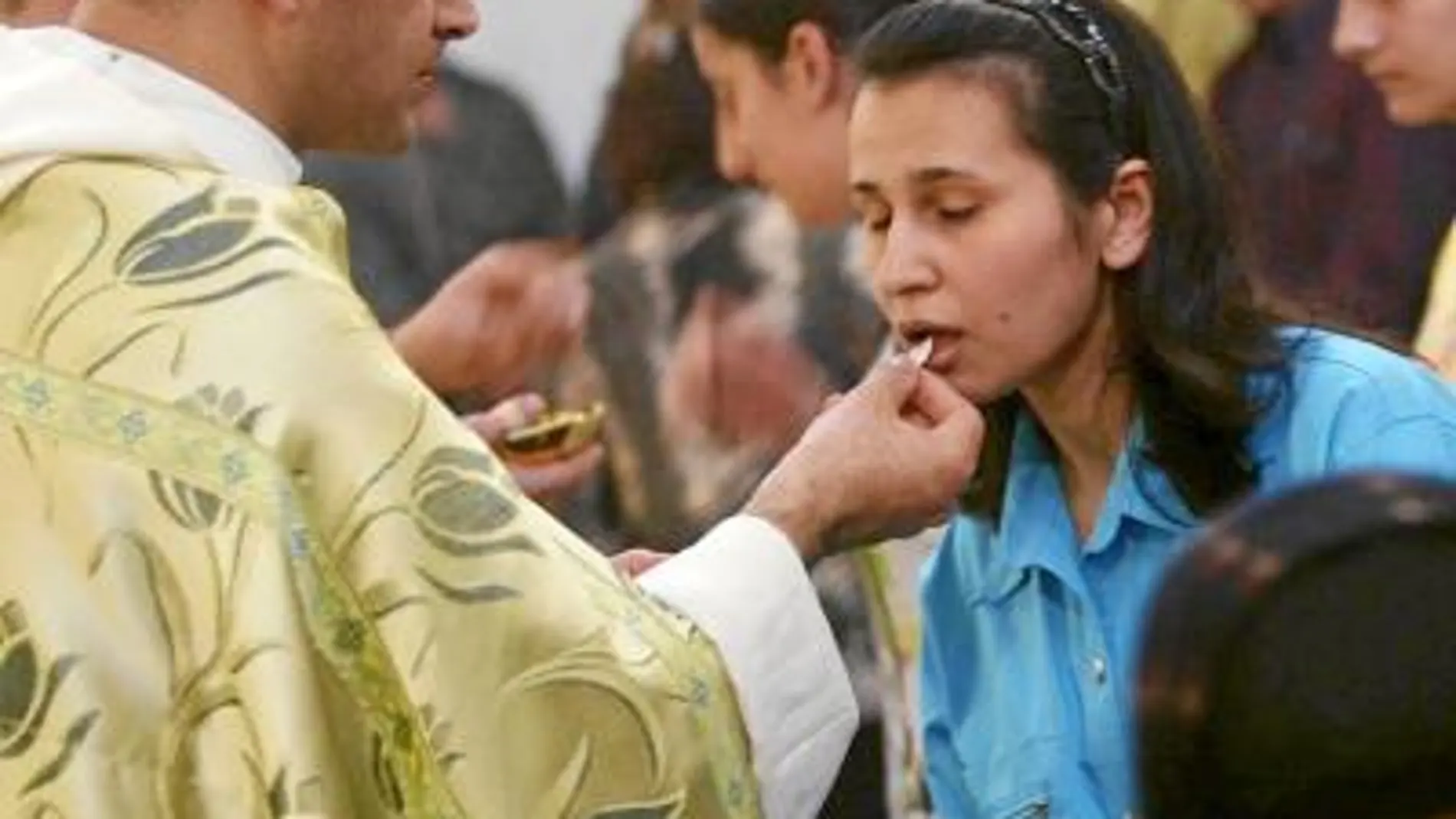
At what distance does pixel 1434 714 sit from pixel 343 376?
921 mm

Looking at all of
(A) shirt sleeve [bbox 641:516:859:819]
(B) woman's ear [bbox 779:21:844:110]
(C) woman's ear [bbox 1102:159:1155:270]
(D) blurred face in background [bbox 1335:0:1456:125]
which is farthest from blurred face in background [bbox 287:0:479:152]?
(B) woman's ear [bbox 779:21:844:110]

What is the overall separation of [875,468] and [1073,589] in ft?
1.84

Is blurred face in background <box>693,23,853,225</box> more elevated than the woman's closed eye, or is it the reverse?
the woman's closed eye

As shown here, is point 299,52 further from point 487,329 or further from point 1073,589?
point 487,329

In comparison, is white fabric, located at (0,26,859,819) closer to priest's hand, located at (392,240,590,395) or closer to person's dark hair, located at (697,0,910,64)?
priest's hand, located at (392,240,590,395)

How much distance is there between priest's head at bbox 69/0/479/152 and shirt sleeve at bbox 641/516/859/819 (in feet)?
1.07

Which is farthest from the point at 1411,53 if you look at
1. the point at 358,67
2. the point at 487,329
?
the point at 358,67

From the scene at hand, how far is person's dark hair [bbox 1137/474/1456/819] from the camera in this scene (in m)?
2.34

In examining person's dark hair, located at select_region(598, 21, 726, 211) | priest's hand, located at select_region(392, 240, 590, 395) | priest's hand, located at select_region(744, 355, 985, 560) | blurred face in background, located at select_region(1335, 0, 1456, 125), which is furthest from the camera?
person's dark hair, located at select_region(598, 21, 726, 211)

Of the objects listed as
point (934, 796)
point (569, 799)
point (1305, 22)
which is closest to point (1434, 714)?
point (569, 799)

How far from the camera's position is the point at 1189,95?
385cm

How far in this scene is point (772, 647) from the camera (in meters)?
3.24

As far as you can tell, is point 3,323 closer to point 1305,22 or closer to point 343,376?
point 343,376

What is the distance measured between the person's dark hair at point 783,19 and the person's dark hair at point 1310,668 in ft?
9.42
